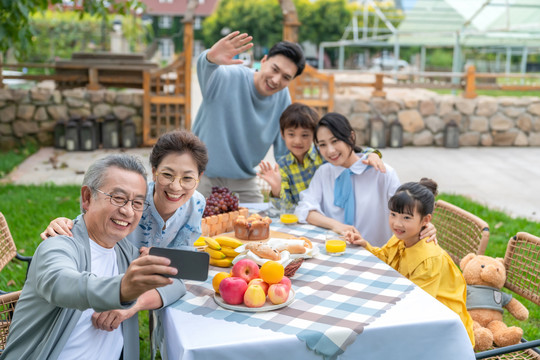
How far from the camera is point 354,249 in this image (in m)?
2.89

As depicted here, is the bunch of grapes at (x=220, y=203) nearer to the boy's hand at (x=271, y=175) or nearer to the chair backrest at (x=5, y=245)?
the boy's hand at (x=271, y=175)

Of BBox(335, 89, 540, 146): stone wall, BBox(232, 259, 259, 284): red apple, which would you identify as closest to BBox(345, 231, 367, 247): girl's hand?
BBox(232, 259, 259, 284): red apple

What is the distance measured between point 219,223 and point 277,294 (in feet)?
3.43

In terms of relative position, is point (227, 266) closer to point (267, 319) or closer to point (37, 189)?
point (267, 319)

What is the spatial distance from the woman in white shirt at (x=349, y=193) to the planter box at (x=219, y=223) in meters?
0.43

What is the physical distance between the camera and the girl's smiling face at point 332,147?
322cm

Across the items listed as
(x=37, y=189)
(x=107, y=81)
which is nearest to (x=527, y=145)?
(x=107, y=81)

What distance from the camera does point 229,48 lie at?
11.5 ft

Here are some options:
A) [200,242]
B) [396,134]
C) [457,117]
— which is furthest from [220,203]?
[457,117]

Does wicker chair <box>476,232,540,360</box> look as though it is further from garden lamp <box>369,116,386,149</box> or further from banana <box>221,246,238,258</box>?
garden lamp <box>369,116,386,149</box>

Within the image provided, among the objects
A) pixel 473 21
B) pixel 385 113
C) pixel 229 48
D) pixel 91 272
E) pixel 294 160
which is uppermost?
pixel 473 21

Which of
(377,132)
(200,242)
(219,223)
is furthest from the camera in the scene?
(377,132)

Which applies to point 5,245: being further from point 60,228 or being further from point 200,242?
point 60,228

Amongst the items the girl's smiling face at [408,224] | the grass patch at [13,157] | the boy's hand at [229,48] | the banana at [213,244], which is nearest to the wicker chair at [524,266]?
the girl's smiling face at [408,224]
